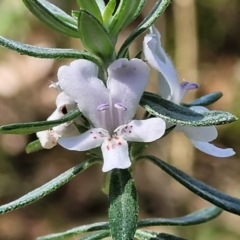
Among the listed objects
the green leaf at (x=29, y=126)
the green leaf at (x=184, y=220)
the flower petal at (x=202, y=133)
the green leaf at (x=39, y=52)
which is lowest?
the green leaf at (x=184, y=220)

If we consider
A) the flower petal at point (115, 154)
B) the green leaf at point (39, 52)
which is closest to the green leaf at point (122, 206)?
the flower petal at point (115, 154)

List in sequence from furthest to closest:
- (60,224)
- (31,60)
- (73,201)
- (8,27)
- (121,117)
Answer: (31,60), (8,27), (73,201), (60,224), (121,117)

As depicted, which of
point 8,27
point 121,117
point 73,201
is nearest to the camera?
point 121,117

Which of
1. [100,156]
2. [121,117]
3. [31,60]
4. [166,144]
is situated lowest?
[166,144]

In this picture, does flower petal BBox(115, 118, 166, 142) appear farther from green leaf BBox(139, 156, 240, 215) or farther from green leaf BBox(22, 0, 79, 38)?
green leaf BBox(22, 0, 79, 38)

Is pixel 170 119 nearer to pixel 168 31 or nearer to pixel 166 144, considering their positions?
pixel 166 144

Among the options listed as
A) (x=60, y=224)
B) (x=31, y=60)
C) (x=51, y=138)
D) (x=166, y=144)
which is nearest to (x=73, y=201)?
(x=60, y=224)

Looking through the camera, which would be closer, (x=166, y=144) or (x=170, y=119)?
(x=170, y=119)

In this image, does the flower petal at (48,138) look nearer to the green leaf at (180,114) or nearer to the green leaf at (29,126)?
the green leaf at (29,126)
